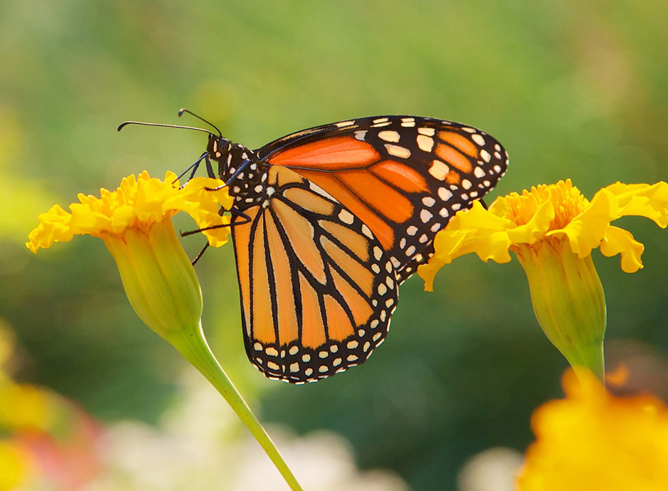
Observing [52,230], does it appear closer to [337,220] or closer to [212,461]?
[337,220]

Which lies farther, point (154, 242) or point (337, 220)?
point (337, 220)

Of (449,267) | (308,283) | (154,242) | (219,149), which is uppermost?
(449,267)

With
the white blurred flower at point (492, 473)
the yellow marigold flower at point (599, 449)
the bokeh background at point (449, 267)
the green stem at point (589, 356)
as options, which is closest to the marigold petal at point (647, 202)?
the green stem at point (589, 356)

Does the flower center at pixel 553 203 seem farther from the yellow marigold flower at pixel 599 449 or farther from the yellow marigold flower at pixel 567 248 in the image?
the yellow marigold flower at pixel 599 449

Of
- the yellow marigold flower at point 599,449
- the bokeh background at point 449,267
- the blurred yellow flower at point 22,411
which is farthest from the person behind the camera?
the bokeh background at point 449,267

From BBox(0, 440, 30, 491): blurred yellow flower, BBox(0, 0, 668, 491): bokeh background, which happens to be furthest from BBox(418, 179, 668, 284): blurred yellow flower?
BBox(0, 0, 668, 491): bokeh background

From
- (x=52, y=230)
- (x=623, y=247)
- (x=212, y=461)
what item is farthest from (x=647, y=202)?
(x=212, y=461)
